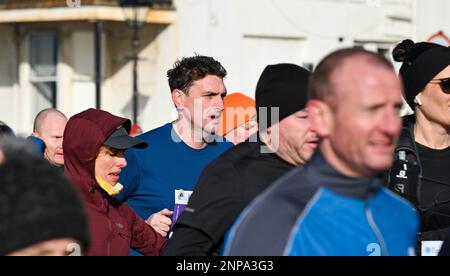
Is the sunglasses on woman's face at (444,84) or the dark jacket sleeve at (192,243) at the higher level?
the sunglasses on woman's face at (444,84)

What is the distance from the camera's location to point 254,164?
4.46 meters

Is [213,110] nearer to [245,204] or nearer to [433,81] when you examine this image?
[433,81]

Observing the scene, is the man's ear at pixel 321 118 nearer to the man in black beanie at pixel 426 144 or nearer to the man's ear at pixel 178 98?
the man in black beanie at pixel 426 144

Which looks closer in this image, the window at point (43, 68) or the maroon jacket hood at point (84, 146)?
the maroon jacket hood at point (84, 146)

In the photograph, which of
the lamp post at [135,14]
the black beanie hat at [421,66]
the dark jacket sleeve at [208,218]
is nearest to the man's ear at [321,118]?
the dark jacket sleeve at [208,218]

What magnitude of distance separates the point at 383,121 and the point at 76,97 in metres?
18.7

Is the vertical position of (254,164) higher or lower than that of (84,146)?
higher

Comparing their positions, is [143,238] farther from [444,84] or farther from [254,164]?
[444,84]

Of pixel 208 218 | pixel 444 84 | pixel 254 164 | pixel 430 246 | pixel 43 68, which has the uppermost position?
pixel 444 84

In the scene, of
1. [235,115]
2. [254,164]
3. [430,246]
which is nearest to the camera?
[254,164]

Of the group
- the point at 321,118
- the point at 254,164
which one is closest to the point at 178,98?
the point at 254,164

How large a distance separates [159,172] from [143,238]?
918mm

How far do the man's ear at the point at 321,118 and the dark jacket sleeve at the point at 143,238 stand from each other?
2232 millimetres

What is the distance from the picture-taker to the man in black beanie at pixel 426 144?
5.80m
